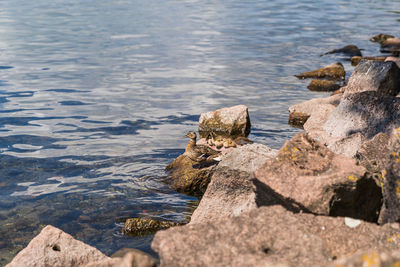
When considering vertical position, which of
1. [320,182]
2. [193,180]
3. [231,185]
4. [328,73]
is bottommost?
[328,73]

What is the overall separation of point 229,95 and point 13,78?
821 centimetres

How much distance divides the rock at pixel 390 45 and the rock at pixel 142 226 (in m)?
19.2

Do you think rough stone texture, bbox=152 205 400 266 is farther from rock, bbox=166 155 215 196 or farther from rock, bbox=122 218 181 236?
rock, bbox=166 155 215 196

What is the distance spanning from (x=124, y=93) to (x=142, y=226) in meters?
9.40

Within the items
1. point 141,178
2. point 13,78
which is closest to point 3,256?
point 141,178

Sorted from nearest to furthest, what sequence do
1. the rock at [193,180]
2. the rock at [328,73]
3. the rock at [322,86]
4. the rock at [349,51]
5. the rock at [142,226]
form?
the rock at [142,226] → the rock at [193,180] → the rock at [322,86] → the rock at [328,73] → the rock at [349,51]

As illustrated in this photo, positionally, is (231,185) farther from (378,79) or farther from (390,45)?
(390,45)

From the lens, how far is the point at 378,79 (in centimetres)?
1100

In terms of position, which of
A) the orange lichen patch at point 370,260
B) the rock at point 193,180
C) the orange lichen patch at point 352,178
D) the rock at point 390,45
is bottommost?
the rock at point 390,45

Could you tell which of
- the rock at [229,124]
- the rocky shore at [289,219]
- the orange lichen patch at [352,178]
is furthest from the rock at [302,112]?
the orange lichen patch at [352,178]

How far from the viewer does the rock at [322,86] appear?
54.3ft

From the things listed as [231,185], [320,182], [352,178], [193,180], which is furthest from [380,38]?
[320,182]

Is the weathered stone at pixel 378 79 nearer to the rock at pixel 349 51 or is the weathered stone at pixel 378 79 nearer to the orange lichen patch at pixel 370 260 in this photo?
the orange lichen patch at pixel 370 260

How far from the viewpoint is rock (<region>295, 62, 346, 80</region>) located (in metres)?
18.2
